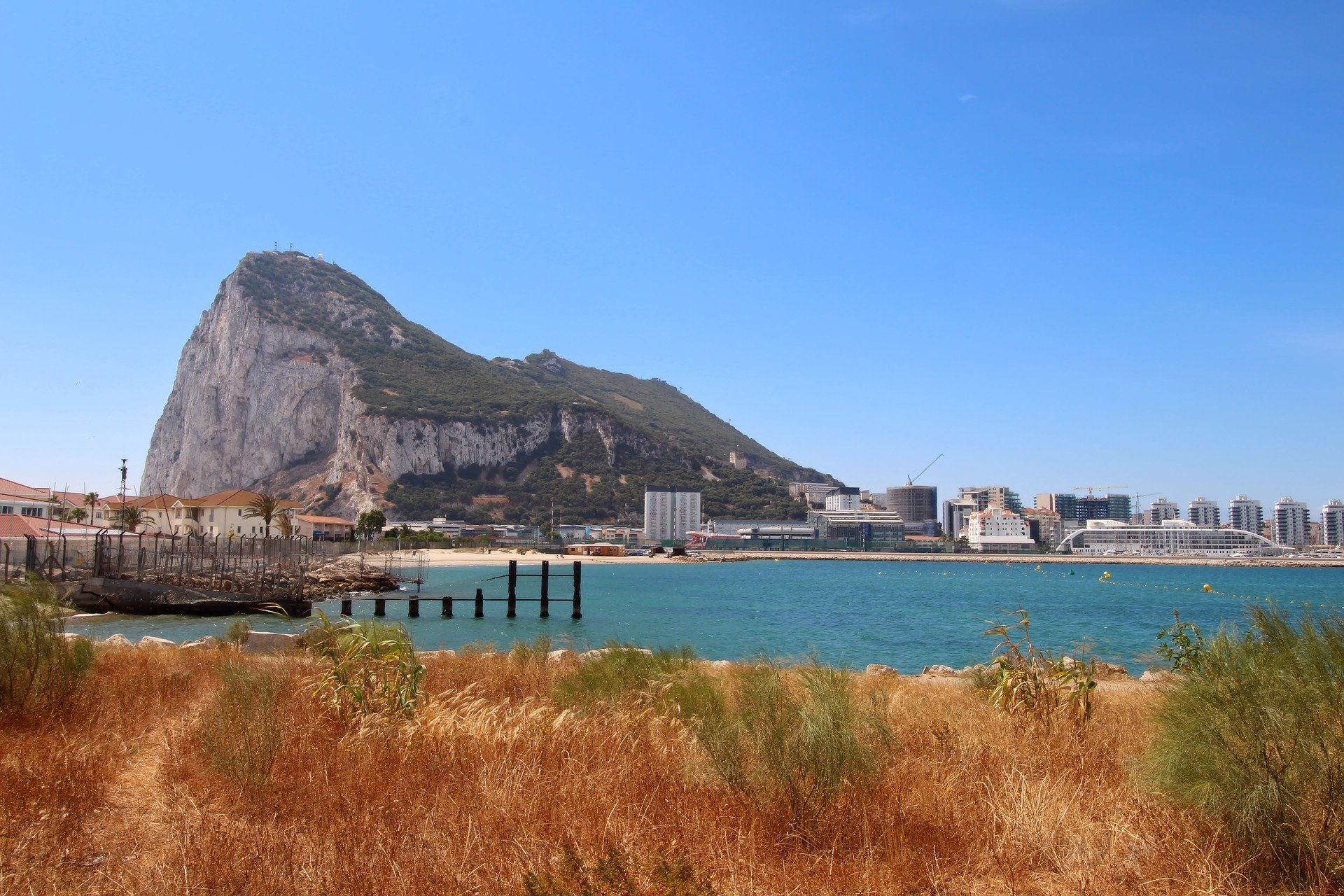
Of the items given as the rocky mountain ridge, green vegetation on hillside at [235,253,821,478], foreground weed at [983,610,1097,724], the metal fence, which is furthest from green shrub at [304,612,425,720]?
green vegetation on hillside at [235,253,821,478]

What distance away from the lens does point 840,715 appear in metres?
4.86

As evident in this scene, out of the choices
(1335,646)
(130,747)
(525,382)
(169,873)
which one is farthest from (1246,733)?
(525,382)

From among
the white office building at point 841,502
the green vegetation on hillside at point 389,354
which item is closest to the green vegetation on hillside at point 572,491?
the green vegetation on hillside at point 389,354

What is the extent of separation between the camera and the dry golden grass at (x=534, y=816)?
356cm

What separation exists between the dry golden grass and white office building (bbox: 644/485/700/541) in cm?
13447

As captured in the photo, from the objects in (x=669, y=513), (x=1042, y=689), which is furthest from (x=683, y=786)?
(x=669, y=513)

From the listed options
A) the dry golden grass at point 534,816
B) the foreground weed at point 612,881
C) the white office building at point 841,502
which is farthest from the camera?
the white office building at point 841,502

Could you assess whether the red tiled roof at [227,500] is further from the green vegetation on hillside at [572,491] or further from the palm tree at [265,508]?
the green vegetation on hillside at [572,491]

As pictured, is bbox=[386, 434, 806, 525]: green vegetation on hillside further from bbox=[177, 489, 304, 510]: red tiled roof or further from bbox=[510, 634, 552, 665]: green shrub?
bbox=[510, 634, 552, 665]: green shrub

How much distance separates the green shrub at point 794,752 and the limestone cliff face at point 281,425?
125 meters

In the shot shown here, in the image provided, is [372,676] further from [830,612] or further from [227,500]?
[227,500]

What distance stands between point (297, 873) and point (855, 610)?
126 feet

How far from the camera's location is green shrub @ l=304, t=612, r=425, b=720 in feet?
20.9

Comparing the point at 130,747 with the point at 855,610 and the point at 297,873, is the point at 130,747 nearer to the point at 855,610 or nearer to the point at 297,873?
the point at 297,873
